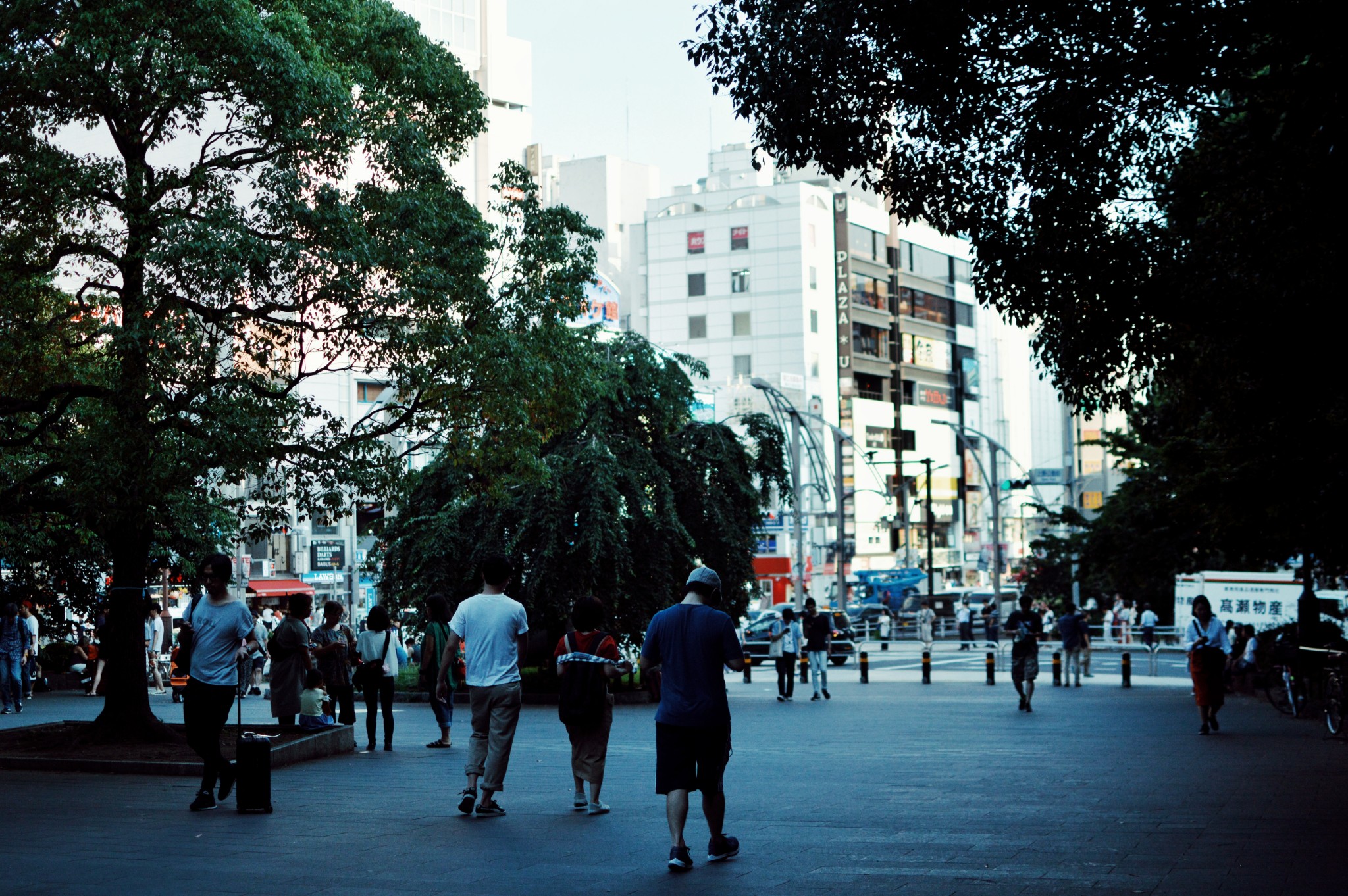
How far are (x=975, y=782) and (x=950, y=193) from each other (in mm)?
5271

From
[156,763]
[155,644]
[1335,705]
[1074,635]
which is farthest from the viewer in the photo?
[1074,635]

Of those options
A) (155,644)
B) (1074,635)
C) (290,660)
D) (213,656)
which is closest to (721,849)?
(213,656)

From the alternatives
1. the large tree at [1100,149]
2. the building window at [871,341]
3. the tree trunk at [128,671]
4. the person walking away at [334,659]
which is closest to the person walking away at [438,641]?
the person walking away at [334,659]

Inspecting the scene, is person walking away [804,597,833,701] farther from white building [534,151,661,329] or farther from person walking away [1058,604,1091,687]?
white building [534,151,661,329]

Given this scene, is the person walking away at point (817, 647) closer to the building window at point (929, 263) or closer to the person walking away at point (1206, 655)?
the person walking away at point (1206, 655)

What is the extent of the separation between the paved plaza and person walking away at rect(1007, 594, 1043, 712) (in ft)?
16.9

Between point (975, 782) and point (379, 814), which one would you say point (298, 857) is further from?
point (975, 782)

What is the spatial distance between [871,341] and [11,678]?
83.5 m

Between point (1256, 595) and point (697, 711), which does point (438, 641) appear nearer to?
point (697, 711)

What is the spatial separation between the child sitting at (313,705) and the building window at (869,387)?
278ft

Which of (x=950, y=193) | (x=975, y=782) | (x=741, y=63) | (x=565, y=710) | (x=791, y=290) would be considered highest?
(x=791, y=290)

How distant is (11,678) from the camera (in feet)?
75.6

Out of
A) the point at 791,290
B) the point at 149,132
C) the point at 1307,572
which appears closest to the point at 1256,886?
the point at 149,132

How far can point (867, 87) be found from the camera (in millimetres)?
11250
